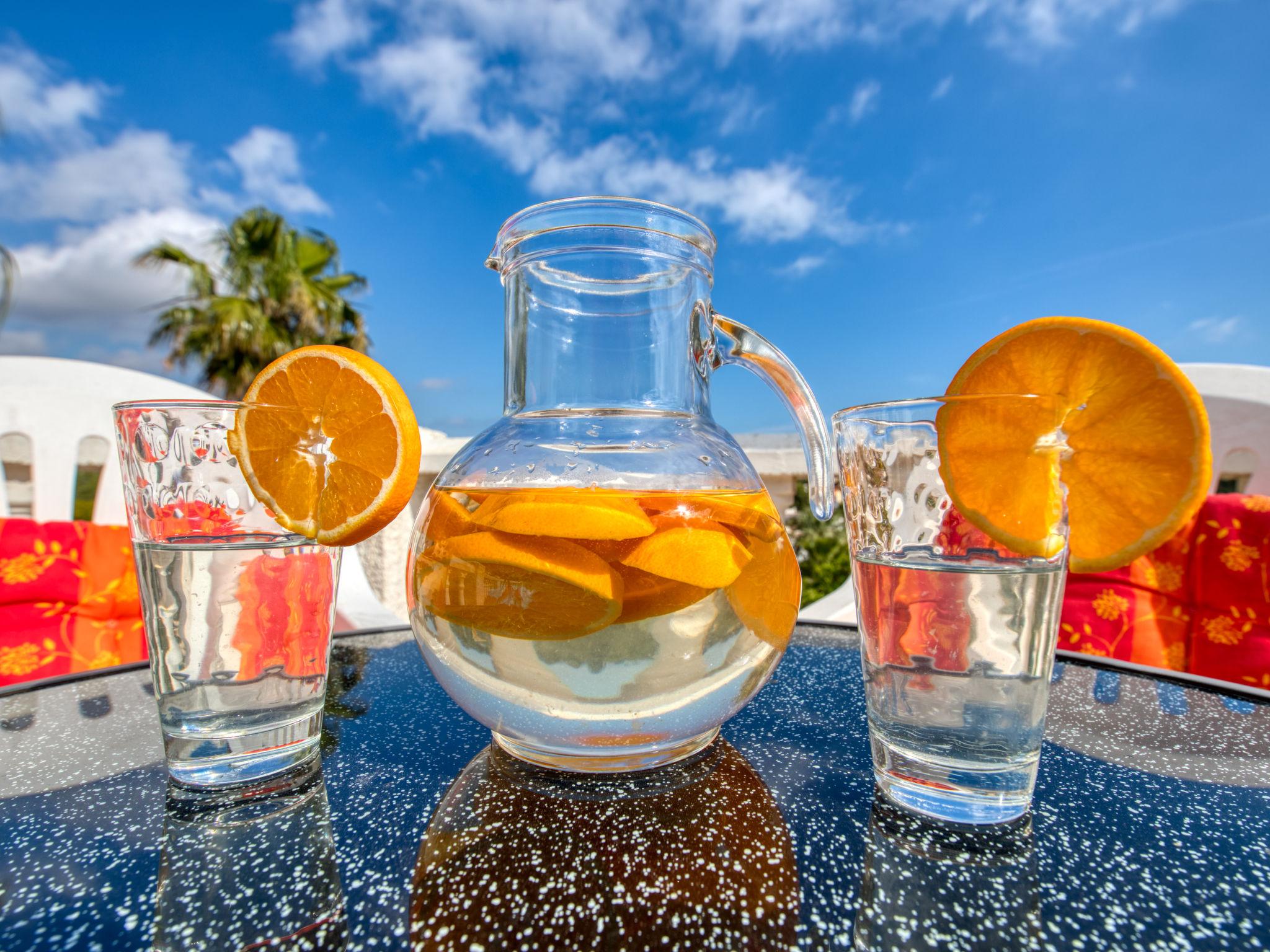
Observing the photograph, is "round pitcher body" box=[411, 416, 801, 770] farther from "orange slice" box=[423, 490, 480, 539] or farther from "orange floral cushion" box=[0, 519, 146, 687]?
"orange floral cushion" box=[0, 519, 146, 687]

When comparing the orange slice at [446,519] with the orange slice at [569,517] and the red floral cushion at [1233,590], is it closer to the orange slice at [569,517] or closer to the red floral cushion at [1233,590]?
the orange slice at [569,517]

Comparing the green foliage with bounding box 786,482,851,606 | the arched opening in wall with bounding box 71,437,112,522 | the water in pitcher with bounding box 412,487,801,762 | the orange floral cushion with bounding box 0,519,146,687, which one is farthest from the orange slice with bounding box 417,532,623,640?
the green foliage with bounding box 786,482,851,606

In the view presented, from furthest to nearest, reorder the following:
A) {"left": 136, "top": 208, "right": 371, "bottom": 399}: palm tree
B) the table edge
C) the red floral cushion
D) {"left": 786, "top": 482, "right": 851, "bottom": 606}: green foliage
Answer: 1. {"left": 136, "top": 208, "right": 371, "bottom": 399}: palm tree
2. {"left": 786, "top": 482, "right": 851, "bottom": 606}: green foliage
3. the red floral cushion
4. the table edge

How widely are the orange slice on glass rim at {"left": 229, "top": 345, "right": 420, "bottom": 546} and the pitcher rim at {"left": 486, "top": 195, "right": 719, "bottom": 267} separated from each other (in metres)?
0.14

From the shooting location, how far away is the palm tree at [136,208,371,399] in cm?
979

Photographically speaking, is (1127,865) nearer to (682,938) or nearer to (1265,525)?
(682,938)

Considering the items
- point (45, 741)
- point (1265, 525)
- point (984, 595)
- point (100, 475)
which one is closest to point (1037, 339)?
point (984, 595)

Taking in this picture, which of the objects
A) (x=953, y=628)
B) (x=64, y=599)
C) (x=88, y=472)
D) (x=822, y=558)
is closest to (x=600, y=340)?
(x=953, y=628)

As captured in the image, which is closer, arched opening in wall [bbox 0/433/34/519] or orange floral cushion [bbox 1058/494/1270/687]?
orange floral cushion [bbox 1058/494/1270/687]

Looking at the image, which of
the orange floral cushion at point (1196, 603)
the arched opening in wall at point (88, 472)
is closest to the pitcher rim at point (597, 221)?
the orange floral cushion at point (1196, 603)

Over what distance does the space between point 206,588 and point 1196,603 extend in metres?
1.83

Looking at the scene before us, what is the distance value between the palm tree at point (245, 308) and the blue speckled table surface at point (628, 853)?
10.5 meters

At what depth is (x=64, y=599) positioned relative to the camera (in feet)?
5.18

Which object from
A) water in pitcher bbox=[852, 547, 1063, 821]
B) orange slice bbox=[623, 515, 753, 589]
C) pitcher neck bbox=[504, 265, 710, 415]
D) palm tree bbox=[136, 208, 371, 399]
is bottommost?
water in pitcher bbox=[852, 547, 1063, 821]
